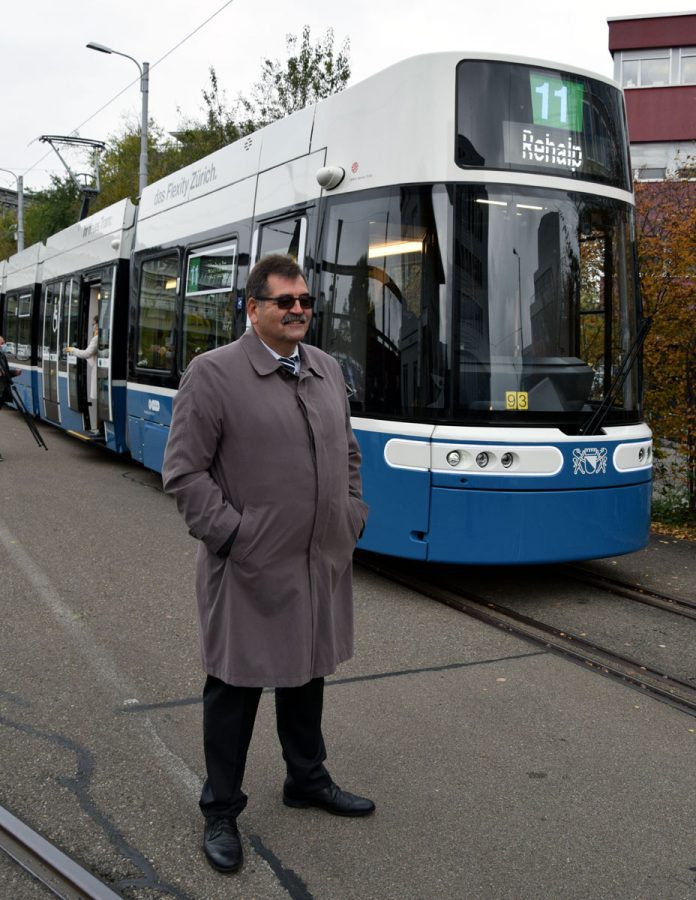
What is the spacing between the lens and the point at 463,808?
3465 mm

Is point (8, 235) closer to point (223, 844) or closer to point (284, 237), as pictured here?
point (284, 237)

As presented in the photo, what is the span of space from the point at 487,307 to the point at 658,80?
2537cm

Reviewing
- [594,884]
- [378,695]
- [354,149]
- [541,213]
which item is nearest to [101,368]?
[354,149]

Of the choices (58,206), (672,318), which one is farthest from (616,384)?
(58,206)

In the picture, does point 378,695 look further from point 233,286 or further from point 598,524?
point 233,286

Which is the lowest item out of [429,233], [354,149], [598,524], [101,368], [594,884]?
[594,884]

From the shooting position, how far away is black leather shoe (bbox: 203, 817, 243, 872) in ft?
9.86

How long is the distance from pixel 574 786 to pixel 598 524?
9.01ft

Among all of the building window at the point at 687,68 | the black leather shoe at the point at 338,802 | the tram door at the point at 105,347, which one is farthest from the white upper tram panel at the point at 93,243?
the building window at the point at 687,68

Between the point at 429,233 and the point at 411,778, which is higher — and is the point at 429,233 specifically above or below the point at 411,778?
above

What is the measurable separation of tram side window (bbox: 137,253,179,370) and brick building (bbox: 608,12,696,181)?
20075 millimetres

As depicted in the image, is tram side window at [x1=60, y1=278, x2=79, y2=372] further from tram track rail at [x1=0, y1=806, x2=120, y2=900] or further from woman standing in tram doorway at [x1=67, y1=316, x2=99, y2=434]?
tram track rail at [x1=0, y1=806, x2=120, y2=900]

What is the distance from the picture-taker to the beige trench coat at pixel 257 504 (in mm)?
3004

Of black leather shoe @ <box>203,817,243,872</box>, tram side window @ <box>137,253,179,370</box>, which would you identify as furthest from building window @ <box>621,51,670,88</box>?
black leather shoe @ <box>203,817,243,872</box>
